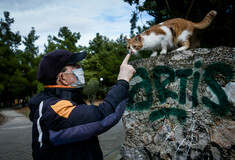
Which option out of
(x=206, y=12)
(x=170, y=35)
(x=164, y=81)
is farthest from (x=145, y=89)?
(x=206, y=12)

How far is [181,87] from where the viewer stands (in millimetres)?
2312

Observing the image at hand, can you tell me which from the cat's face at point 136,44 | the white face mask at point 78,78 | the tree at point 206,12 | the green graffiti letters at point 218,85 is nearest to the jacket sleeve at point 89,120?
the white face mask at point 78,78

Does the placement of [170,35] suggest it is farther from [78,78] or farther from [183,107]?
[78,78]

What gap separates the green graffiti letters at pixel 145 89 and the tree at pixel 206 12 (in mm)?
3279

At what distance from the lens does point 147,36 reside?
271 centimetres

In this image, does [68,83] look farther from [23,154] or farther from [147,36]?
[23,154]

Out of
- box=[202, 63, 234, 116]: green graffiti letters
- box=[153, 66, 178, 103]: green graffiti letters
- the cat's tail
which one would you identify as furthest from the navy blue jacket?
the cat's tail

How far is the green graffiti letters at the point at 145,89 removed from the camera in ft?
8.32

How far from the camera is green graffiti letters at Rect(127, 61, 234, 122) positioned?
2037mm

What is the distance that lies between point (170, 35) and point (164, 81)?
736mm

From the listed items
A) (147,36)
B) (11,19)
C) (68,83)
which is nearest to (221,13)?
(147,36)

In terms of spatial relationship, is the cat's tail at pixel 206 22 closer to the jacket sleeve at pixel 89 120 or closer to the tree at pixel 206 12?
the jacket sleeve at pixel 89 120

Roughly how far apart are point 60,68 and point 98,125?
0.58m

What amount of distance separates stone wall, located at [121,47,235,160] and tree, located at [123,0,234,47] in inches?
127
